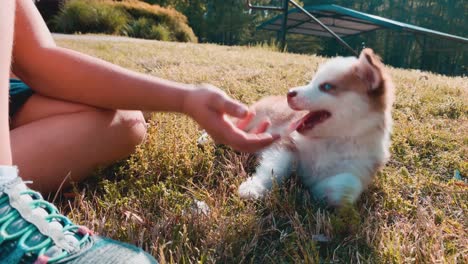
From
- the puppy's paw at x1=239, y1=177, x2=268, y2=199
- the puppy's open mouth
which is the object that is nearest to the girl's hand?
the puppy's paw at x1=239, y1=177, x2=268, y2=199

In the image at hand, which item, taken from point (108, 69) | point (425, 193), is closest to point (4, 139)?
point (108, 69)

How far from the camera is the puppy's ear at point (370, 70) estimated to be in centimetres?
223

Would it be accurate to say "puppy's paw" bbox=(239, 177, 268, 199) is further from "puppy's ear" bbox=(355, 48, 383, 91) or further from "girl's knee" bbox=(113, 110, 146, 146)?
"puppy's ear" bbox=(355, 48, 383, 91)

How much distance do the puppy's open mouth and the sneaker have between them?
4.51 ft

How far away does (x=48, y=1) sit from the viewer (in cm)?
1348

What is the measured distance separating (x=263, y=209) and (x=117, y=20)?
1238cm

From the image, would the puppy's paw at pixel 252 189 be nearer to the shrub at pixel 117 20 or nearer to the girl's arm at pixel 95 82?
the girl's arm at pixel 95 82

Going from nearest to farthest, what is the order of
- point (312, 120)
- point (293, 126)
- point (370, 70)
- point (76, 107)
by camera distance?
point (76, 107) → point (370, 70) → point (312, 120) → point (293, 126)

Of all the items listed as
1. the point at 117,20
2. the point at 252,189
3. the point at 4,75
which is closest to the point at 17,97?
the point at 4,75

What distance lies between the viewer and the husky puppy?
2195mm

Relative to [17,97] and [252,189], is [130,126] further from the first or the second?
→ [252,189]

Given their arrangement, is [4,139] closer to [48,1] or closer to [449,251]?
[449,251]

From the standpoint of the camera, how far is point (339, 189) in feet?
6.46

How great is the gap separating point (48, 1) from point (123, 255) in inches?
562
